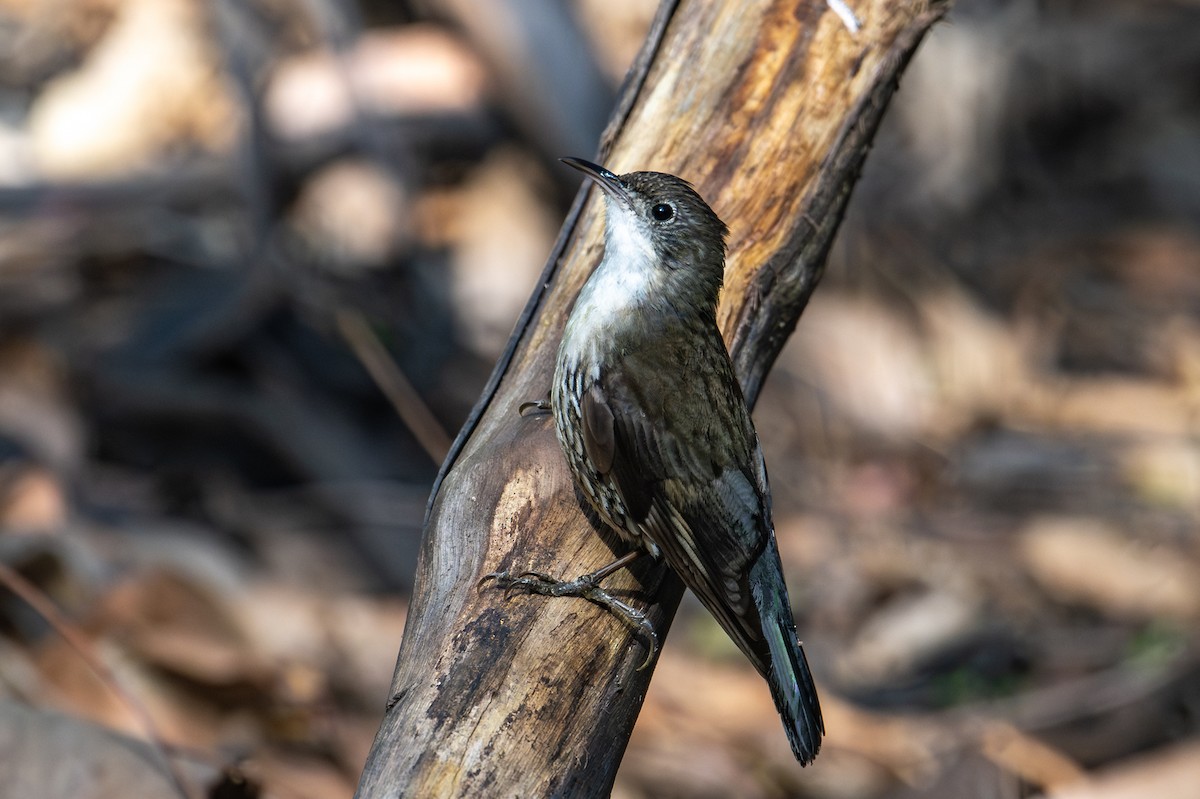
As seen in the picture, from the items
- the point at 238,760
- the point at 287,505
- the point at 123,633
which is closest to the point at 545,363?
the point at 238,760

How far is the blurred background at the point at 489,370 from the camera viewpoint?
502 centimetres

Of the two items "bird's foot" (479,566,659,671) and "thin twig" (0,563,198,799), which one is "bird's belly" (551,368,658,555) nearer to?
"bird's foot" (479,566,659,671)

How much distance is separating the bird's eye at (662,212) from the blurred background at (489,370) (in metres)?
2.35

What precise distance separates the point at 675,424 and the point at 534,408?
32 centimetres

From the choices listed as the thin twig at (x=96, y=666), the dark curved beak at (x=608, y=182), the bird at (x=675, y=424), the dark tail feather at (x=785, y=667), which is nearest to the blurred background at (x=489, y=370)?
the thin twig at (x=96, y=666)

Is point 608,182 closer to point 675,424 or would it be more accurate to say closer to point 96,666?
point 675,424

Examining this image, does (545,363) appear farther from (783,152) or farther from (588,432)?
(783,152)

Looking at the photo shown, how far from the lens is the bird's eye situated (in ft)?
9.93

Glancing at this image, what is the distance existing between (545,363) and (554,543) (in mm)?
511

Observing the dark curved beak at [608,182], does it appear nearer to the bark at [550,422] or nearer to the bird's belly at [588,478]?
the bark at [550,422]

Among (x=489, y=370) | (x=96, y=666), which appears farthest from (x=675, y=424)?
(x=489, y=370)

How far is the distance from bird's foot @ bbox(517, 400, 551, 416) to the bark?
4 centimetres

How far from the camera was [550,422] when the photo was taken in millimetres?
Answer: 2891

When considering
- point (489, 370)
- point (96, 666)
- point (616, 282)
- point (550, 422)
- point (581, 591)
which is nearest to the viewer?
point (581, 591)
